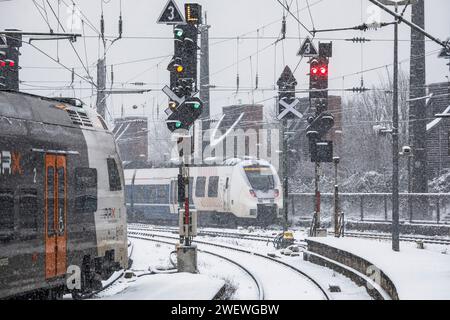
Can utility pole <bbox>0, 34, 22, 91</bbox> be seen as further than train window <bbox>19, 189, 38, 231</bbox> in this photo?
Yes

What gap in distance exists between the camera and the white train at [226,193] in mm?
31516

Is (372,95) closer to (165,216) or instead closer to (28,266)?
(165,216)

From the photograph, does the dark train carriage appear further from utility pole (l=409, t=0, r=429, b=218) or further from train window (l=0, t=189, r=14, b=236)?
utility pole (l=409, t=0, r=429, b=218)

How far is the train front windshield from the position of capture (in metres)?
31.7

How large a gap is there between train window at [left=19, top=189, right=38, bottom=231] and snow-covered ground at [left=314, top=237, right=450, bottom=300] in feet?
18.3

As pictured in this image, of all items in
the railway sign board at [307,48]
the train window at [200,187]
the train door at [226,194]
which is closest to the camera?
the railway sign board at [307,48]

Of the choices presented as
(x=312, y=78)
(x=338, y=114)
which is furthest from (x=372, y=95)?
(x=312, y=78)

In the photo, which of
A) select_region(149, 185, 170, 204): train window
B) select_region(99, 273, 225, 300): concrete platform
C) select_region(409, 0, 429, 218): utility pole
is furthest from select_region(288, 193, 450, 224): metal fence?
select_region(99, 273, 225, 300): concrete platform

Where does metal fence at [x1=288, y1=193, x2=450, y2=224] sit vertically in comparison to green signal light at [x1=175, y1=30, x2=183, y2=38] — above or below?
below

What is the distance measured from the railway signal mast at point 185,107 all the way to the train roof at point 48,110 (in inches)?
61.5

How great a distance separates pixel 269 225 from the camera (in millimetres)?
35281

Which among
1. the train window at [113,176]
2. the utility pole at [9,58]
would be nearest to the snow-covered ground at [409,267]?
the train window at [113,176]

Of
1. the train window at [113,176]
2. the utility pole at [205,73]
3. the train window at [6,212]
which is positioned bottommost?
the train window at [6,212]

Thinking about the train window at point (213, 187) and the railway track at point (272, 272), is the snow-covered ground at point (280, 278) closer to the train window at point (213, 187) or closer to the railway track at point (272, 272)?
the railway track at point (272, 272)
